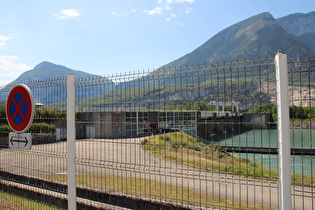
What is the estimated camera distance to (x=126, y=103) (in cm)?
416

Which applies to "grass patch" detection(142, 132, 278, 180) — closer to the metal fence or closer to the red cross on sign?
the metal fence

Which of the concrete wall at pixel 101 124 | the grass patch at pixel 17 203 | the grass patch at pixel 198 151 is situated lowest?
the grass patch at pixel 17 203

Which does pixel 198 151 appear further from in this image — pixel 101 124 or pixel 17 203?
pixel 17 203

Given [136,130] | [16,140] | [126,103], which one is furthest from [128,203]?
[16,140]

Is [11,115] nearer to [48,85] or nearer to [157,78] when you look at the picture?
[48,85]

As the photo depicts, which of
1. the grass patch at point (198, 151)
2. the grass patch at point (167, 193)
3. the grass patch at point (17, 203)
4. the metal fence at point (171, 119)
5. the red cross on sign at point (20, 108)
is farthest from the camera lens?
the grass patch at point (17, 203)

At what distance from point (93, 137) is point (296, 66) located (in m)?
3.40

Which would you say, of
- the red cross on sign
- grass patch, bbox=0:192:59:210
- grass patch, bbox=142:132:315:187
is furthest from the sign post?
grass patch, bbox=142:132:315:187

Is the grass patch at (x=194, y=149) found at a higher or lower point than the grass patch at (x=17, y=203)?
higher

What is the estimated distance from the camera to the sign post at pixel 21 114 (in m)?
4.15

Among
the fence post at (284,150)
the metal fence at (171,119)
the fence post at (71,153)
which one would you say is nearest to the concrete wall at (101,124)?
the metal fence at (171,119)

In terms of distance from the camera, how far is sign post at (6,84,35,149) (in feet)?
13.6

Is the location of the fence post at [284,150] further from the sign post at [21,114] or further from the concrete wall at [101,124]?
the sign post at [21,114]

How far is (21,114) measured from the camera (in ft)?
14.0
